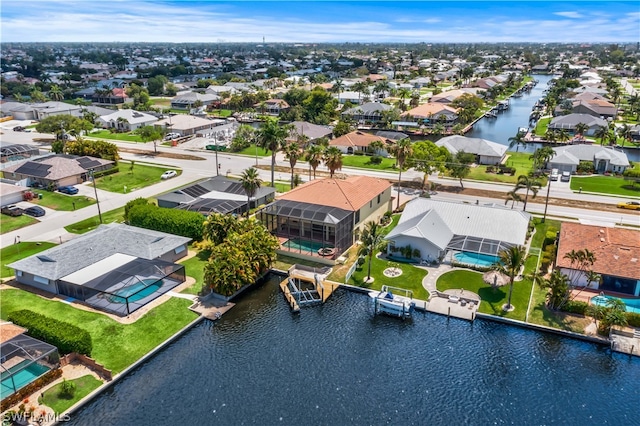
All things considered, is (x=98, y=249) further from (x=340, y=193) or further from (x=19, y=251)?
(x=340, y=193)

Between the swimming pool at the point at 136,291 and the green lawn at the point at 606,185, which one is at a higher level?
the green lawn at the point at 606,185

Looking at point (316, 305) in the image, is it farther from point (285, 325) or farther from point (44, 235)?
point (44, 235)

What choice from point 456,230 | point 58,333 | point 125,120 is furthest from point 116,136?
point 456,230

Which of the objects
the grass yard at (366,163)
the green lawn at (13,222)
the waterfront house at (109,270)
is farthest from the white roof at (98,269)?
the grass yard at (366,163)

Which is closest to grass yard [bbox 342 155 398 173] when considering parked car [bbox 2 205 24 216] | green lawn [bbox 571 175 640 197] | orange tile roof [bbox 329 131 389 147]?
orange tile roof [bbox 329 131 389 147]

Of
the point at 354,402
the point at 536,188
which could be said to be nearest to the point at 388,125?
the point at 536,188

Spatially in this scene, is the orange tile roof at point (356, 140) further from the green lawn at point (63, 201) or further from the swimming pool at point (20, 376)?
the swimming pool at point (20, 376)
